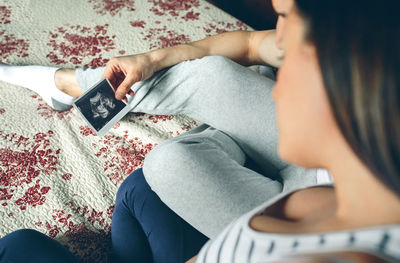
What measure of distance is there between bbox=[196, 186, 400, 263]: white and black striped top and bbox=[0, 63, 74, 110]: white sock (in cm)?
77

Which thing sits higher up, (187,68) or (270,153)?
(187,68)

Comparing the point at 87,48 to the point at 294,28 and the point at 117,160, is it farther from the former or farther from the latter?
the point at 294,28

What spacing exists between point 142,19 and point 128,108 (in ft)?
2.05

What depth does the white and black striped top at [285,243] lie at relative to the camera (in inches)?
13.4

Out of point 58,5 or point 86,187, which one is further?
point 58,5

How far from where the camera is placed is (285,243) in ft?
1.30

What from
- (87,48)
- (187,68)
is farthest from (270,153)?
(87,48)

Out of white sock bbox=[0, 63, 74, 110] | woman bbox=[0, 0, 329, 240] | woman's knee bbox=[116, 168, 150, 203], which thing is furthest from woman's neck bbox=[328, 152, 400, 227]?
white sock bbox=[0, 63, 74, 110]

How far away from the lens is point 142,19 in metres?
1.44

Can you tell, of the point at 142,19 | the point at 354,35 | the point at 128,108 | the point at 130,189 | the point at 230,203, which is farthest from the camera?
the point at 142,19

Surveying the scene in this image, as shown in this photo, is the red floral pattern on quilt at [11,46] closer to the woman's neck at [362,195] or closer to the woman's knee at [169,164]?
the woman's knee at [169,164]

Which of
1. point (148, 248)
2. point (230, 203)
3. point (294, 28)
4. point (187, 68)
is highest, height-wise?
point (294, 28)

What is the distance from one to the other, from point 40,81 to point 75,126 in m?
0.21

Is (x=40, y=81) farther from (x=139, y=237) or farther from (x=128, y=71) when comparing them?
(x=139, y=237)
